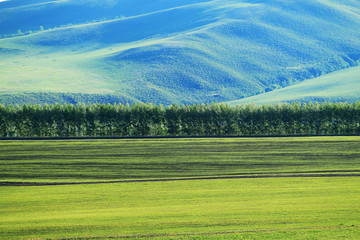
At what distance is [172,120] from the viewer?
164ft

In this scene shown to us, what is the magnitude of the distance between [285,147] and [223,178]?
9121 mm

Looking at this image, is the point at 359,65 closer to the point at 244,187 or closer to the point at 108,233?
the point at 244,187

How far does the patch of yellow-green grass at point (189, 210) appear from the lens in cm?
1928

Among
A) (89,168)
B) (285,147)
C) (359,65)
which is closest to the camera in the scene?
(89,168)

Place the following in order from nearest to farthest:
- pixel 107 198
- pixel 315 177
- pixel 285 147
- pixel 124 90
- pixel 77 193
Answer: pixel 107 198
pixel 77 193
pixel 315 177
pixel 285 147
pixel 124 90

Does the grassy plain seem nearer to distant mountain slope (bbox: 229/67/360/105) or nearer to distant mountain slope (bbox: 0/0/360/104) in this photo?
distant mountain slope (bbox: 0/0/360/104)

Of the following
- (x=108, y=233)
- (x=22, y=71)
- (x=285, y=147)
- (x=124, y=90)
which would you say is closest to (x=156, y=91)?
(x=124, y=90)

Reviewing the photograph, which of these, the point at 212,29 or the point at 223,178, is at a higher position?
the point at 212,29

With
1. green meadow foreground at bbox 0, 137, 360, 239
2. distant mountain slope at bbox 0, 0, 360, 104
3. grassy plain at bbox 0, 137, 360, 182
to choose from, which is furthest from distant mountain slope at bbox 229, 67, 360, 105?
green meadow foreground at bbox 0, 137, 360, 239

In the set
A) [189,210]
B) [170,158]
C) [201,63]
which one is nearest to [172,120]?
[170,158]

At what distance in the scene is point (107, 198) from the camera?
2677 centimetres

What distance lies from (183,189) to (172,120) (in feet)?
69.7

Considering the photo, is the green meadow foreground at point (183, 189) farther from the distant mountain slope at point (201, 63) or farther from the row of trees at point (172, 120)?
the distant mountain slope at point (201, 63)

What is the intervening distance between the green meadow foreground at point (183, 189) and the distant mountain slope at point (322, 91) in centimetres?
10211
